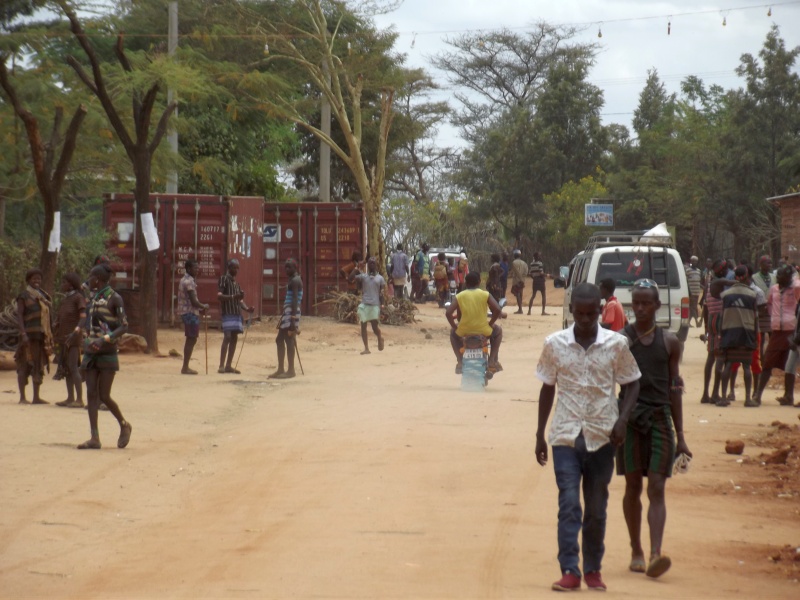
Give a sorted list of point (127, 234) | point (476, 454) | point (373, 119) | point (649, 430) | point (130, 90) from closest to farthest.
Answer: point (649, 430), point (476, 454), point (130, 90), point (127, 234), point (373, 119)

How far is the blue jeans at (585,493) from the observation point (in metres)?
6.20

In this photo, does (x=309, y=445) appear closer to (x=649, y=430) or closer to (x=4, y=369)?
(x=649, y=430)

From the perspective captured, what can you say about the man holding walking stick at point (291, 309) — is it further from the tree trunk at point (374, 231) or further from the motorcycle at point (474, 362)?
the tree trunk at point (374, 231)

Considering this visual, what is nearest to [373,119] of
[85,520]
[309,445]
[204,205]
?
[204,205]

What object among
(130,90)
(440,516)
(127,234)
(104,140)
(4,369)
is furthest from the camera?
(127,234)

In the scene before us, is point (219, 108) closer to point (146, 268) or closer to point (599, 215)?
point (146, 268)

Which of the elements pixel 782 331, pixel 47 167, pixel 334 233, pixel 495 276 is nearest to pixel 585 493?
pixel 782 331

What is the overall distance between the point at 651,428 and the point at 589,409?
593mm

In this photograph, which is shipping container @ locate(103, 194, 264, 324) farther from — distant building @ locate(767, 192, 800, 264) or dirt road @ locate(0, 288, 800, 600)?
distant building @ locate(767, 192, 800, 264)

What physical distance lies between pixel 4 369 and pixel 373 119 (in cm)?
2648

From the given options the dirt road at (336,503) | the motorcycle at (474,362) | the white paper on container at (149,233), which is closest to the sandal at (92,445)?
the dirt road at (336,503)

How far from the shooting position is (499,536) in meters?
7.55

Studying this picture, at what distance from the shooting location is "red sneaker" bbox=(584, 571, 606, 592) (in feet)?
20.5

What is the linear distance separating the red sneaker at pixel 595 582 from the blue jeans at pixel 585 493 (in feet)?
0.09
